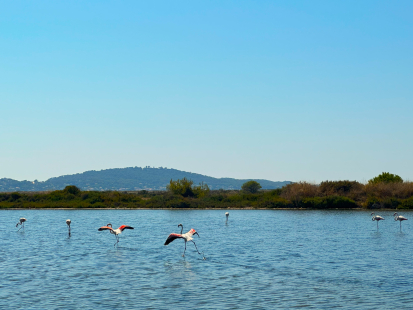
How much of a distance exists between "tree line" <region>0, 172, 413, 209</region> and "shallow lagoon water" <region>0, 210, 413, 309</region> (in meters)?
30.1

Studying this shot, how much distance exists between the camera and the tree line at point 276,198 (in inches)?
2196

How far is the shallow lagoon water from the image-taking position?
12055 millimetres

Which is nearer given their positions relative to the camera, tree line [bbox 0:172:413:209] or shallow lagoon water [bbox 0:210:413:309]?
shallow lagoon water [bbox 0:210:413:309]

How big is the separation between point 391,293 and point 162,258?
30.3ft

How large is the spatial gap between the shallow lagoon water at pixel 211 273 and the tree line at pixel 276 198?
98.8 ft

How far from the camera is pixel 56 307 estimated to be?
11461mm

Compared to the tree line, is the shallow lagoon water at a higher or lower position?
lower

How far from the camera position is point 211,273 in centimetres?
1585

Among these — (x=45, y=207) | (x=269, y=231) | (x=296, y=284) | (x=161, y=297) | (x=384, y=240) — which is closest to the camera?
(x=161, y=297)

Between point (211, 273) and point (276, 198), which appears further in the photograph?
Answer: point (276, 198)

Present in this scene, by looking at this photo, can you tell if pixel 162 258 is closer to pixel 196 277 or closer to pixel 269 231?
pixel 196 277

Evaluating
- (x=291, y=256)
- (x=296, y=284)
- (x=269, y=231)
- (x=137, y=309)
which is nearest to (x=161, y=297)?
(x=137, y=309)

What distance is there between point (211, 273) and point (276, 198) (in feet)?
147

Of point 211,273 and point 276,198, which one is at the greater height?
point 276,198
